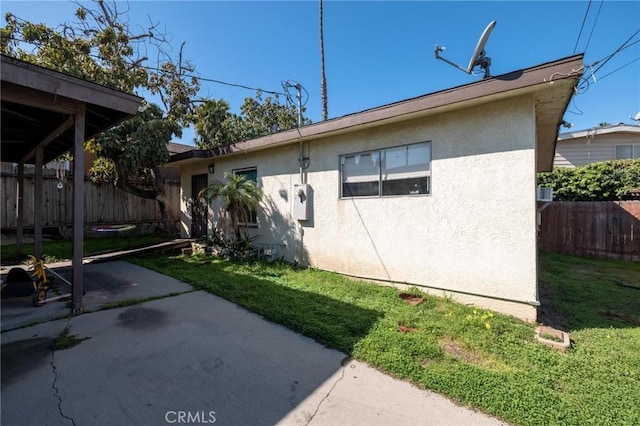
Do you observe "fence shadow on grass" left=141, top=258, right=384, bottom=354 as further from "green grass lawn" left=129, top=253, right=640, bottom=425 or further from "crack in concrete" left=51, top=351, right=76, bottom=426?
"crack in concrete" left=51, top=351, right=76, bottom=426

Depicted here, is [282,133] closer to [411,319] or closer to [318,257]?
[318,257]

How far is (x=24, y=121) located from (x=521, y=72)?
25.2ft

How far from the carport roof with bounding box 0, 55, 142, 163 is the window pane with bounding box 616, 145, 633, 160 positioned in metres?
18.3

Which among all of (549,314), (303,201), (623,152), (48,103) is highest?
(623,152)

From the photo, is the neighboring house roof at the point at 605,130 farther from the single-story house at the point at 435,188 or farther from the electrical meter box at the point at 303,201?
the electrical meter box at the point at 303,201

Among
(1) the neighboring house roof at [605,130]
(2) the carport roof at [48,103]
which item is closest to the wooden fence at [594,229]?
(1) the neighboring house roof at [605,130]

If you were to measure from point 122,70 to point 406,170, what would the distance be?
10.2 metres

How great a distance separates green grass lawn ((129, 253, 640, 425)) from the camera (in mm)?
2328

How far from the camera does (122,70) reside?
992 cm

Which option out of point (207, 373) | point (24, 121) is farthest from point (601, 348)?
point (24, 121)

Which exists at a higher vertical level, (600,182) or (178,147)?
(178,147)

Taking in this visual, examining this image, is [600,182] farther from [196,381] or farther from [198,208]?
[198,208]

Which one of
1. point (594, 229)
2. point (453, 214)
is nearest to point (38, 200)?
point (453, 214)

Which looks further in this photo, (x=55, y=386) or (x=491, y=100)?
(x=491, y=100)
